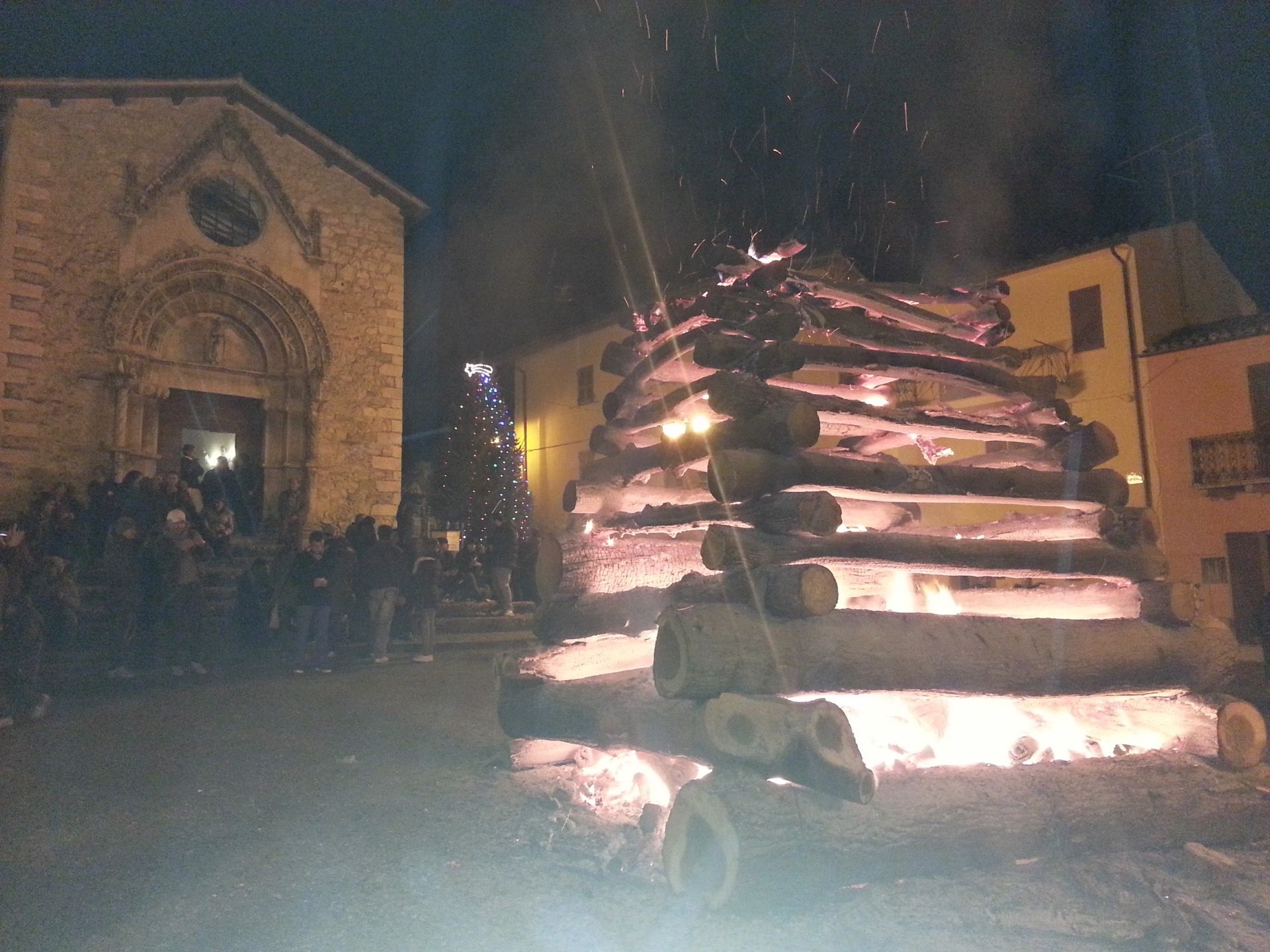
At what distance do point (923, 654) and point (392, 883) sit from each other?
8.91 ft

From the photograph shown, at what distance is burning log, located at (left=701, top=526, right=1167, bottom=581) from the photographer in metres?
4.38

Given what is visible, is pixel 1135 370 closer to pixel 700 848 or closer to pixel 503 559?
pixel 503 559

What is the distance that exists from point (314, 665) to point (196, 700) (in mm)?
2061

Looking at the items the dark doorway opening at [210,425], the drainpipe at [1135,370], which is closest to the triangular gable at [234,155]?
the dark doorway opening at [210,425]

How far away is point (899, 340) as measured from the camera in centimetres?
565

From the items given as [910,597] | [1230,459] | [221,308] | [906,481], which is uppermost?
[221,308]

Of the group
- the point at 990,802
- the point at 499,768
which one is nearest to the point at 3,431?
the point at 499,768

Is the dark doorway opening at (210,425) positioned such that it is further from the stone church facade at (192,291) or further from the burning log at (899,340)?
the burning log at (899,340)

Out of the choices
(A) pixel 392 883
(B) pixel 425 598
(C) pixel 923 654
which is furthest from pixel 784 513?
(B) pixel 425 598

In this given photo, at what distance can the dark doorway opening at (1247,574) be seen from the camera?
1920cm

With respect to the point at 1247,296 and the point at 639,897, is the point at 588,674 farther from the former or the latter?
the point at 1247,296

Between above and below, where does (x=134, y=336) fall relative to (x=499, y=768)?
above

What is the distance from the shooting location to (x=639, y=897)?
149 inches

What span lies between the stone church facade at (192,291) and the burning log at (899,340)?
41.5 ft
